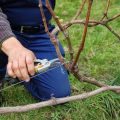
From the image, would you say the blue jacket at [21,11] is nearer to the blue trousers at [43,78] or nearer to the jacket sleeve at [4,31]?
the blue trousers at [43,78]

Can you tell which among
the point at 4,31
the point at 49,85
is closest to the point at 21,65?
the point at 4,31

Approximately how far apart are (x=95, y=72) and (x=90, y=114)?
2.17ft

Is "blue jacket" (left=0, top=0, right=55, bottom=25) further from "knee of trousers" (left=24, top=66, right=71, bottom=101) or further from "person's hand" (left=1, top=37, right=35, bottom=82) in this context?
"person's hand" (left=1, top=37, right=35, bottom=82)

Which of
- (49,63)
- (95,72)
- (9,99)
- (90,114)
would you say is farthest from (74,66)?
(95,72)

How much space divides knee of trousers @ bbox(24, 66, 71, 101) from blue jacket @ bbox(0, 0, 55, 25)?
385mm

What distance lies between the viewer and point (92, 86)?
10.1ft

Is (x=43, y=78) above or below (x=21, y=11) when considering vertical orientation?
below

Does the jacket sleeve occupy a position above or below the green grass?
above

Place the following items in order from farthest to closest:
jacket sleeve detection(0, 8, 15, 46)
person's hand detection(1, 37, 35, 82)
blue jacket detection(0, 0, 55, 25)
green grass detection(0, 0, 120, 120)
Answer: blue jacket detection(0, 0, 55, 25)
green grass detection(0, 0, 120, 120)
jacket sleeve detection(0, 8, 15, 46)
person's hand detection(1, 37, 35, 82)

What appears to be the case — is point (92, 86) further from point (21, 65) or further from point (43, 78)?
point (21, 65)

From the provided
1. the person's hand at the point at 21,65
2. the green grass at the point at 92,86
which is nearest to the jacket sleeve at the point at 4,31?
the person's hand at the point at 21,65

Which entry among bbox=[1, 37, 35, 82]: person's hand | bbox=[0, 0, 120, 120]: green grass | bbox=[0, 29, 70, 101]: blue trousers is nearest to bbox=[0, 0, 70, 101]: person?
bbox=[0, 29, 70, 101]: blue trousers

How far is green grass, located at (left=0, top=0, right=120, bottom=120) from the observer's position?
2.76m

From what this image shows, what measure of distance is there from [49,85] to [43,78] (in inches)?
2.6
